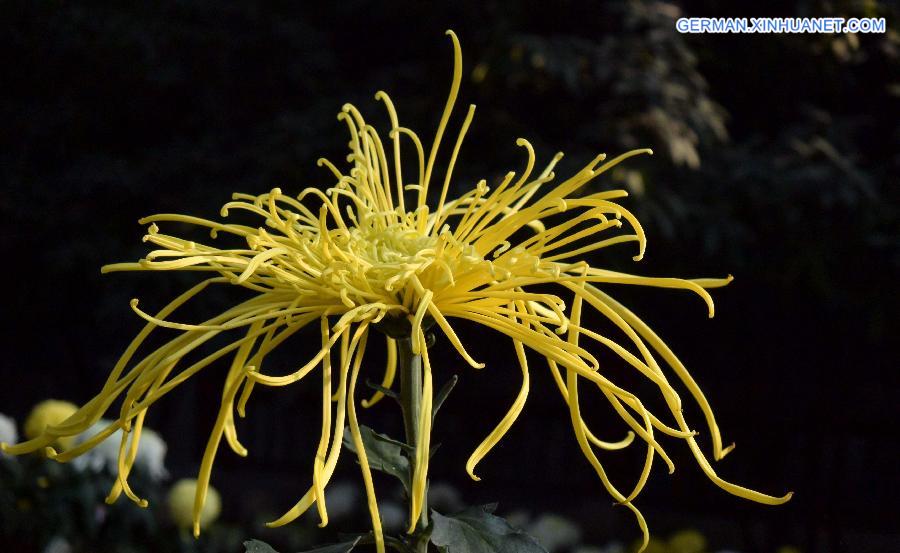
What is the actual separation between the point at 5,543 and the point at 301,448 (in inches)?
95.1

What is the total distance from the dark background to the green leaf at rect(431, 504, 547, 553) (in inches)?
69.8

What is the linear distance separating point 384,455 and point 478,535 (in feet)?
0.30

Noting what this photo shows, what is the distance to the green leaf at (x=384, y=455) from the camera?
2.18ft

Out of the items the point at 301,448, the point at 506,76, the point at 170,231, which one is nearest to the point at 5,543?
the point at 170,231

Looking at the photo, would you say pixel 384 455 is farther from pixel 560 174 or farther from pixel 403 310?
pixel 560 174

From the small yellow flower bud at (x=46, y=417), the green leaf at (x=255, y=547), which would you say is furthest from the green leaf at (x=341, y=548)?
the small yellow flower bud at (x=46, y=417)

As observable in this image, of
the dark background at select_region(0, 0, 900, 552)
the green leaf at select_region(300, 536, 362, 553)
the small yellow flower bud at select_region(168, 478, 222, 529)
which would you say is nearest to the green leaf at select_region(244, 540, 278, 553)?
the green leaf at select_region(300, 536, 362, 553)

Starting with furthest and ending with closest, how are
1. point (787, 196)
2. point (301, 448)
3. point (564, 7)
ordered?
point (301, 448) < point (564, 7) < point (787, 196)

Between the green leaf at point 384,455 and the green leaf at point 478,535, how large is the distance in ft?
0.14

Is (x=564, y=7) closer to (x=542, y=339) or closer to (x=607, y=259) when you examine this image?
(x=607, y=259)

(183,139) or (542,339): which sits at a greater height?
(183,139)

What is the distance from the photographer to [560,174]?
8.05 ft

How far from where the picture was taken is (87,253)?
9.69 ft

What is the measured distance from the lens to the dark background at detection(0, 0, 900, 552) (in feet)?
8.29
